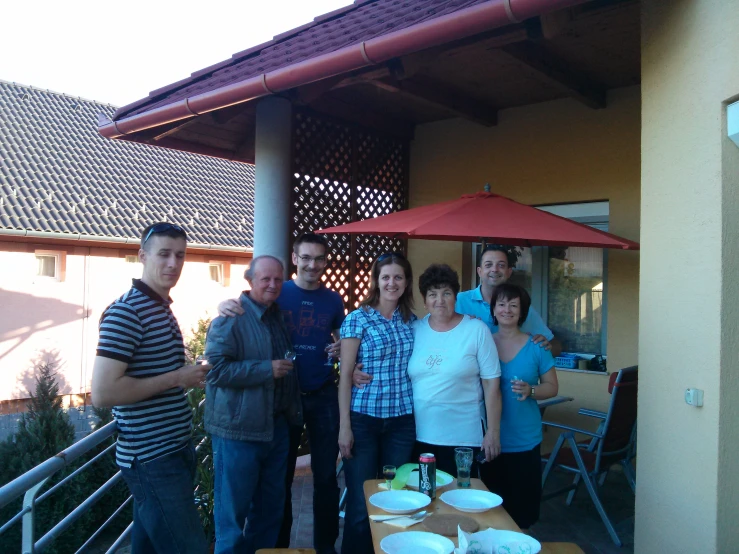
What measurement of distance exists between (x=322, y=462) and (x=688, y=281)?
6.73 ft

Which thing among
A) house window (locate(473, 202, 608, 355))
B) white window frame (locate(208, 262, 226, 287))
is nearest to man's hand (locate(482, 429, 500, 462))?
house window (locate(473, 202, 608, 355))

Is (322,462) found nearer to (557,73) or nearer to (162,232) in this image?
(162,232)

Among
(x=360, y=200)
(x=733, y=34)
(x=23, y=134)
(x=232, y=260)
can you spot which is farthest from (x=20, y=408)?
(x=733, y=34)

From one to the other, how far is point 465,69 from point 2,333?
10.8 m

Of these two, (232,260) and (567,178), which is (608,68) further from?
(232,260)

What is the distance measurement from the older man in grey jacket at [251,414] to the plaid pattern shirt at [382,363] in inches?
14.2

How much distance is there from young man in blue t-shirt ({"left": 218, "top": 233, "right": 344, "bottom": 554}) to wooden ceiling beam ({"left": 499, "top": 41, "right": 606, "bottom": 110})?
6.77 feet

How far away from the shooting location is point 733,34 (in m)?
2.37

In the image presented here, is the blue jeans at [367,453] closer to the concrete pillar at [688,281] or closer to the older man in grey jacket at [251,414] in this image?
the older man in grey jacket at [251,414]

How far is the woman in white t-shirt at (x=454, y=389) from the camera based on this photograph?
266 cm

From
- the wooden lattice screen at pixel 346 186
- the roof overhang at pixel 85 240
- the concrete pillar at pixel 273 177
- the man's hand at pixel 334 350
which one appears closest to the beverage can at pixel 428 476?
the man's hand at pixel 334 350

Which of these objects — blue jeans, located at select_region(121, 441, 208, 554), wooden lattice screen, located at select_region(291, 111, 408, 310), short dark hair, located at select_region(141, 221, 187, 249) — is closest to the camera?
blue jeans, located at select_region(121, 441, 208, 554)

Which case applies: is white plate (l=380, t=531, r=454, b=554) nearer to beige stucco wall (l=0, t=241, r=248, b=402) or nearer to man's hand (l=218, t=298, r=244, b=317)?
man's hand (l=218, t=298, r=244, b=317)

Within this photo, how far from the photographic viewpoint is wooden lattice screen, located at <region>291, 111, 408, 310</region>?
16.9ft
